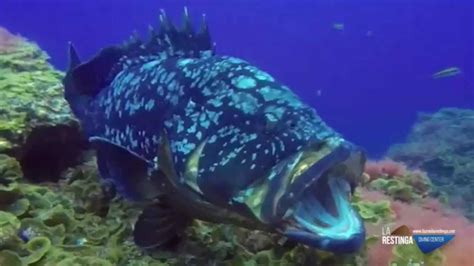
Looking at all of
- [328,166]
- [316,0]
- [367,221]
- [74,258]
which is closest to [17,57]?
[74,258]

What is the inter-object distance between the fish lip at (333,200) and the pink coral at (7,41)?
230 inches

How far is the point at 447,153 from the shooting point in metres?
12.8

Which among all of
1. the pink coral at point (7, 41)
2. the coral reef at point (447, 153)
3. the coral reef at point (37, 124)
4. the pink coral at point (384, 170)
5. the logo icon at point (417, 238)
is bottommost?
the logo icon at point (417, 238)

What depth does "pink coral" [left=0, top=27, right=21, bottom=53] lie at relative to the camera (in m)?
7.96

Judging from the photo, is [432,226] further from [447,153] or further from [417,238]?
[447,153]

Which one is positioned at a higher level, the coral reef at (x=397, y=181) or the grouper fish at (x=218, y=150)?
the coral reef at (x=397, y=181)

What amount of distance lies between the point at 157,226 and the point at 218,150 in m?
0.95

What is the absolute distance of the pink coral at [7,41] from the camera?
313 inches

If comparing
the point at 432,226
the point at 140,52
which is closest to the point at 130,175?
the point at 140,52

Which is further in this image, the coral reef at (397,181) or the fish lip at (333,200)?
the coral reef at (397,181)

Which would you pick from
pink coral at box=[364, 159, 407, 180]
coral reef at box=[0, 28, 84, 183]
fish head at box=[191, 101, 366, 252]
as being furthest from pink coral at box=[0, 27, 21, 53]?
fish head at box=[191, 101, 366, 252]

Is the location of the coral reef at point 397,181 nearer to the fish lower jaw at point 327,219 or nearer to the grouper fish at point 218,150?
the grouper fish at point 218,150

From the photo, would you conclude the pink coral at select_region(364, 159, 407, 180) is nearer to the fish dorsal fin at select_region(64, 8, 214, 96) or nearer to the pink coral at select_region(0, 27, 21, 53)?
the fish dorsal fin at select_region(64, 8, 214, 96)

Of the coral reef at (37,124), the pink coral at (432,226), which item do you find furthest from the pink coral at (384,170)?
the coral reef at (37,124)
